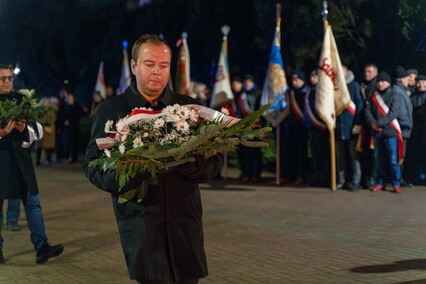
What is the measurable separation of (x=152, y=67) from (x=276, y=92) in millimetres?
9917

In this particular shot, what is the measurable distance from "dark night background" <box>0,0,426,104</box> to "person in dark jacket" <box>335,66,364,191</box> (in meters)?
2.67

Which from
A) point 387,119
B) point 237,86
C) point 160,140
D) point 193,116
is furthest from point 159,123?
point 237,86

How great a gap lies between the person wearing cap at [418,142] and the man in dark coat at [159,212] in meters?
9.80

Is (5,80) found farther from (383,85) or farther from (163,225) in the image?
(383,85)

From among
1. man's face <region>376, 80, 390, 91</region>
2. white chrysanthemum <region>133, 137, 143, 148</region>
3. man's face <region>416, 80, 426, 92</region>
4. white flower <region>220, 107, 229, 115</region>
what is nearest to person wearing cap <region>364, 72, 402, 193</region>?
man's face <region>376, 80, 390, 91</region>

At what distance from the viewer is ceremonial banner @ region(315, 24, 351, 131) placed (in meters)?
12.0

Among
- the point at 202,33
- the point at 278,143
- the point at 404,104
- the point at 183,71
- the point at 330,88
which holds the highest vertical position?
the point at 202,33

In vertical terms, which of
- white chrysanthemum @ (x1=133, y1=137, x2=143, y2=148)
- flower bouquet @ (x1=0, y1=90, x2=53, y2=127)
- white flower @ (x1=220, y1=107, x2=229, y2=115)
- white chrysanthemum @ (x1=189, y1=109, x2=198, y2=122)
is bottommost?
white chrysanthemum @ (x1=133, y1=137, x2=143, y2=148)

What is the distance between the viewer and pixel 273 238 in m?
7.93

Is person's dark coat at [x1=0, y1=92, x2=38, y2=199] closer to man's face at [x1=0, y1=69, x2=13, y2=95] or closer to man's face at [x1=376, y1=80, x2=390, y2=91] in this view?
man's face at [x1=0, y1=69, x2=13, y2=95]

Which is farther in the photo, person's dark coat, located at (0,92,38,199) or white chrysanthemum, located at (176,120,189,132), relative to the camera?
person's dark coat, located at (0,92,38,199)

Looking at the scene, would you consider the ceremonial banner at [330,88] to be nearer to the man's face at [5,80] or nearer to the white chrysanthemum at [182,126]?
the man's face at [5,80]

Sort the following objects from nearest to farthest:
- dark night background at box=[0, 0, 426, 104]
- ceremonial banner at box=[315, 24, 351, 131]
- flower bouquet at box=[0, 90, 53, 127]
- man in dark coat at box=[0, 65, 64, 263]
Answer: flower bouquet at box=[0, 90, 53, 127] < man in dark coat at box=[0, 65, 64, 263] < ceremonial banner at box=[315, 24, 351, 131] < dark night background at box=[0, 0, 426, 104]

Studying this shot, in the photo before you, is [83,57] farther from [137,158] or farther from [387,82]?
[137,158]
